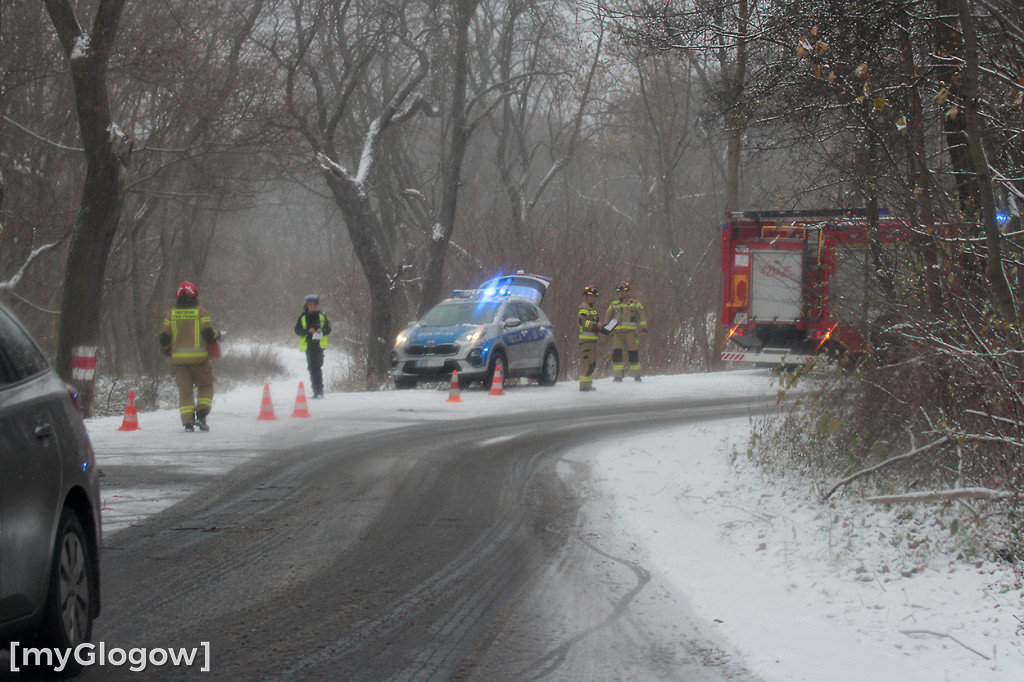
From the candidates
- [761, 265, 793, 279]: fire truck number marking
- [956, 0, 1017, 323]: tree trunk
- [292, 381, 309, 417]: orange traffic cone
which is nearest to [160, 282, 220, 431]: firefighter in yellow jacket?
[292, 381, 309, 417]: orange traffic cone

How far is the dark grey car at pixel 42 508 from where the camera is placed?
4215 mm

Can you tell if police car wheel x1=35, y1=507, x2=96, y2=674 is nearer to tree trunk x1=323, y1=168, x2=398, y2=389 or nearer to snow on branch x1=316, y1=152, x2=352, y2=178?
snow on branch x1=316, y1=152, x2=352, y2=178

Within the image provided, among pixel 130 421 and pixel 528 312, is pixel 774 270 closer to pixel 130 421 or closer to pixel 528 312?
pixel 528 312

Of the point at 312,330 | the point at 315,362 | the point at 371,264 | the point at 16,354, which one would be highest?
the point at 371,264

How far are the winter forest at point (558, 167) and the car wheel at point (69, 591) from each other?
4793mm

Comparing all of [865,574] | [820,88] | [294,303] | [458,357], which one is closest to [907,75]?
[820,88]

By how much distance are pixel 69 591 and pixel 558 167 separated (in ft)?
98.8

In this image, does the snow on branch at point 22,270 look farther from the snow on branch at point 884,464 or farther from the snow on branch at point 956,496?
the snow on branch at point 956,496

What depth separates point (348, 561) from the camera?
23.5ft

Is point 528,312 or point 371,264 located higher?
point 371,264

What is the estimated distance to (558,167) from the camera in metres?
34.0

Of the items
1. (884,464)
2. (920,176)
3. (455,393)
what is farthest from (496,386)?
(884,464)

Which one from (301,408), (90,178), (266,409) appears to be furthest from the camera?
(90,178)

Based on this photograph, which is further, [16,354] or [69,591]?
[16,354]
